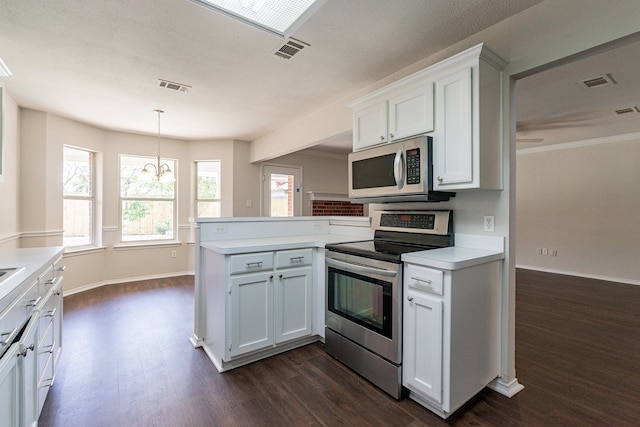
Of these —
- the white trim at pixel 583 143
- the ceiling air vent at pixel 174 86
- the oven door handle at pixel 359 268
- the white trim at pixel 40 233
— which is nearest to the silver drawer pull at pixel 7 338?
the oven door handle at pixel 359 268

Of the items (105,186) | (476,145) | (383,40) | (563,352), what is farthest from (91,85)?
(563,352)

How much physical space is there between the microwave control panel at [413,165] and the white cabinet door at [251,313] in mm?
1311

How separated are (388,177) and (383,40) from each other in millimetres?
1020

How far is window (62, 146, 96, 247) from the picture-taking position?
4.38m

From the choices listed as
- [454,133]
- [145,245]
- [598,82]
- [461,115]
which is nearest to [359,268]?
[454,133]

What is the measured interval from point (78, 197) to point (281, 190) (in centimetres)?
319

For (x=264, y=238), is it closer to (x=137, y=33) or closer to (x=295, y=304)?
(x=295, y=304)

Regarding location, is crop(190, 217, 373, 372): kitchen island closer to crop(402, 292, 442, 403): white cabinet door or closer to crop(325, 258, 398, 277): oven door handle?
crop(325, 258, 398, 277): oven door handle

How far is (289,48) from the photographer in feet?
7.66

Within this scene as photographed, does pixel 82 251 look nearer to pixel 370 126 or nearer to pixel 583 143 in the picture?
pixel 370 126

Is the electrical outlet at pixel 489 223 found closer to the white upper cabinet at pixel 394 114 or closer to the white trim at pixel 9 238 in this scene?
the white upper cabinet at pixel 394 114

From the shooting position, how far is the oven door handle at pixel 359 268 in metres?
1.92

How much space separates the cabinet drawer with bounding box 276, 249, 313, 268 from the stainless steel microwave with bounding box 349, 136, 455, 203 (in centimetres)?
64

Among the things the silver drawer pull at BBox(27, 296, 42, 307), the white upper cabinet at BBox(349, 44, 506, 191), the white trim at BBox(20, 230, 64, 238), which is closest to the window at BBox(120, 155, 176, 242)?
the white trim at BBox(20, 230, 64, 238)
